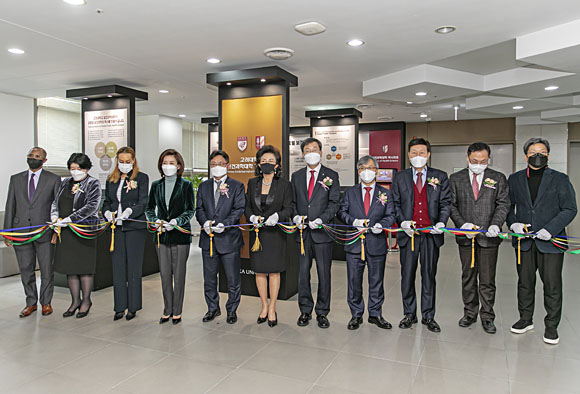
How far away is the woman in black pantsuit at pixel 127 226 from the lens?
15.6 feet

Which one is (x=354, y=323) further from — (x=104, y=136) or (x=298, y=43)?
(x=104, y=136)

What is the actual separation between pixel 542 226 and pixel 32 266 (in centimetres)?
568

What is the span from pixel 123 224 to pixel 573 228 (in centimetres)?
1241

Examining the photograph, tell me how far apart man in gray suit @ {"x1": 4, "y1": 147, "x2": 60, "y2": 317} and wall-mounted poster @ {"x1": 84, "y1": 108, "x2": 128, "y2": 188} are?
2.70 m

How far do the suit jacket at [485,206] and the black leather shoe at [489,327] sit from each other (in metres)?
0.83

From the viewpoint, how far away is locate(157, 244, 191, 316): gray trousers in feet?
15.3

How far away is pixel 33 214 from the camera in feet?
16.5

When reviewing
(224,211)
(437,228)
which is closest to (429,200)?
(437,228)

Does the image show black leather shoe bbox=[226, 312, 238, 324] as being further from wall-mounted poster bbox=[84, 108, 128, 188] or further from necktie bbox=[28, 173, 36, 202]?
wall-mounted poster bbox=[84, 108, 128, 188]

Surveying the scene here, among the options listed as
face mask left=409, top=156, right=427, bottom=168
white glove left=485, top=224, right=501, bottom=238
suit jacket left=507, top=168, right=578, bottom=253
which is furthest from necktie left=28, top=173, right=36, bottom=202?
suit jacket left=507, top=168, right=578, bottom=253

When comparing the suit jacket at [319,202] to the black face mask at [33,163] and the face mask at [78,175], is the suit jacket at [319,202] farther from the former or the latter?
the black face mask at [33,163]

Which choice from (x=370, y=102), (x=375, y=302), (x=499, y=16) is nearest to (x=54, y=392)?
(x=375, y=302)

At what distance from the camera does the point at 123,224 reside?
4750mm

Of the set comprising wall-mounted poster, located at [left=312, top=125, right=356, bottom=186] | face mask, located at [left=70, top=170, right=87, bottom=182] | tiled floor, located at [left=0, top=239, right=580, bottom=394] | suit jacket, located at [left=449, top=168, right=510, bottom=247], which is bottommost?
tiled floor, located at [left=0, top=239, right=580, bottom=394]
